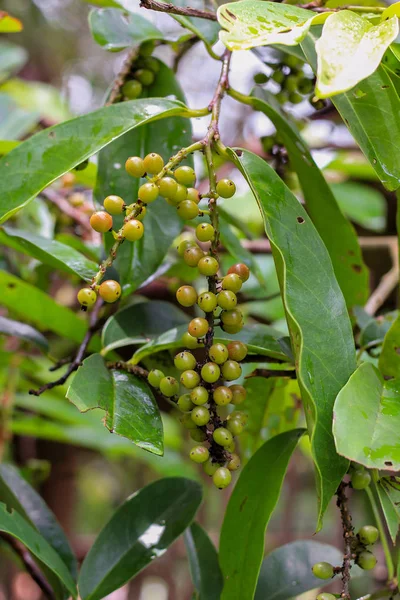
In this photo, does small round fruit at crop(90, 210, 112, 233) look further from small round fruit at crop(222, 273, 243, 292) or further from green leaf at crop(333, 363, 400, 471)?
green leaf at crop(333, 363, 400, 471)

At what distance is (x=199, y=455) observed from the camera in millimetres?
498

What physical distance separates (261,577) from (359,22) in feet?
1.96

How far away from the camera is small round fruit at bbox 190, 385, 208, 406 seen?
19.8 inches

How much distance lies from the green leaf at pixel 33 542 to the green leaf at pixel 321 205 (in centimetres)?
45

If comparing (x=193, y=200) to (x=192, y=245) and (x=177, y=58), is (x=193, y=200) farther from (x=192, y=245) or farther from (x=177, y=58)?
(x=177, y=58)

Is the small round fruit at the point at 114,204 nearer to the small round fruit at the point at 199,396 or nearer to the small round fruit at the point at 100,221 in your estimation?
the small round fruit at the point at 100,221

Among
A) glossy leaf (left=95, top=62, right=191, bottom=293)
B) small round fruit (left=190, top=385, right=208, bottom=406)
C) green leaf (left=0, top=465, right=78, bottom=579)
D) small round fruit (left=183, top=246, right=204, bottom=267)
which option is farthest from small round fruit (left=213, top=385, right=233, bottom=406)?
green leaf (left=0, top=465, right=78, bottom=579)

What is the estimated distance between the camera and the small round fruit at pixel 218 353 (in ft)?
1.66

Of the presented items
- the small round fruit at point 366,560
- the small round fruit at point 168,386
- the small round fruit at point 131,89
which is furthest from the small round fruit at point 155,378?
the small round fruit at point 131,89

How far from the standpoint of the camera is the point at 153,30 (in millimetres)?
748

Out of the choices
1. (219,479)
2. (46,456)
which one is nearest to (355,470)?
(219,479)

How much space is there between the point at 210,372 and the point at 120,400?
0.09m

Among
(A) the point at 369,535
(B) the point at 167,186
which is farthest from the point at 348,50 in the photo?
(A) the point at 369,535

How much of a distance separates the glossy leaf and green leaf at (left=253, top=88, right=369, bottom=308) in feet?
0.37
